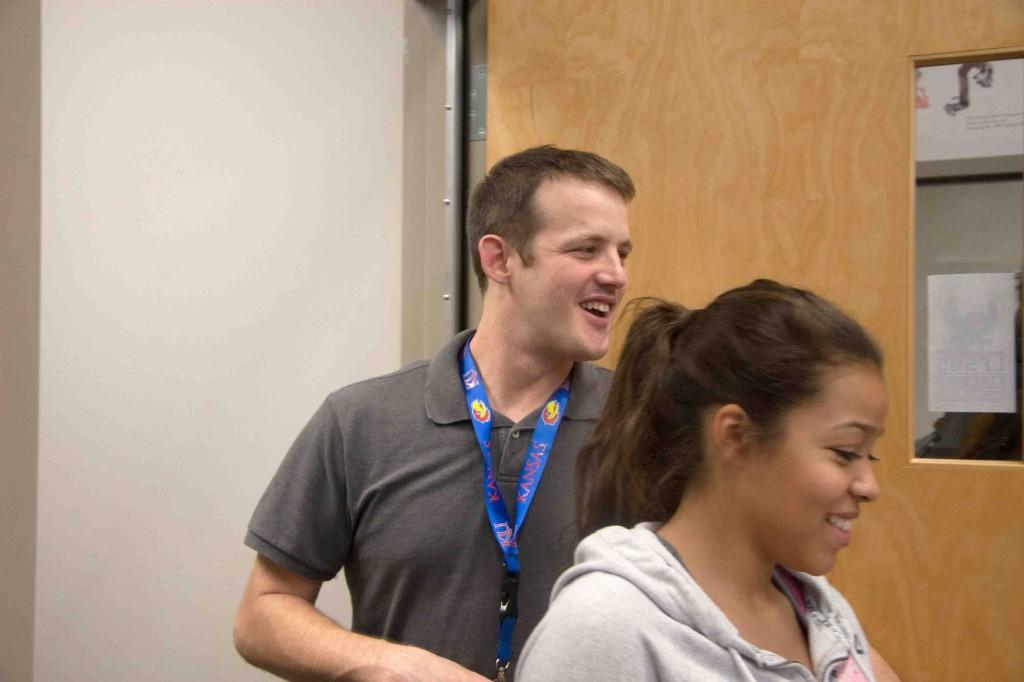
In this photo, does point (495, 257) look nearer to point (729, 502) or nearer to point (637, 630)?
point (729, 502)

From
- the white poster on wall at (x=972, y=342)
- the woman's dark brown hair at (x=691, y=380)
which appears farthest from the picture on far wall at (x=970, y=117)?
the woman's dark brown hair at (x=691, y=380)

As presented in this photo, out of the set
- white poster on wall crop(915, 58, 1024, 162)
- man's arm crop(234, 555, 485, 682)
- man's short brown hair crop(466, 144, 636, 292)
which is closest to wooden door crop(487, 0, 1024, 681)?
white poster on wall crop(915, 58, 1024, 162)

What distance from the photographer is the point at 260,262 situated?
2.51 metres

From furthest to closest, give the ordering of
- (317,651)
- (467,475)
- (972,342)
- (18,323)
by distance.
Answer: (18,323) → (972,342) → (467,475) → (317,651)

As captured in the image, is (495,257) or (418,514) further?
(495,257)

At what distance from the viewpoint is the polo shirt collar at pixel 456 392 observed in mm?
1623

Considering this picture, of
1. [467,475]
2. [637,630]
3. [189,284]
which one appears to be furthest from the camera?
[189,284]

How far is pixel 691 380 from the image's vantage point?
1.17 m

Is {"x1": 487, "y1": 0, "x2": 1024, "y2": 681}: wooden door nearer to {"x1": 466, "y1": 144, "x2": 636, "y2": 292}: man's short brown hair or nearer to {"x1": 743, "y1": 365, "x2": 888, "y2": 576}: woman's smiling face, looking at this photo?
{"x1": 466, "y1": 144, "x2": 636, "y2": 292}: man's short brown hair

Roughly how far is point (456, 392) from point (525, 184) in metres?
0.42

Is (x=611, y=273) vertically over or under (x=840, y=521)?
over

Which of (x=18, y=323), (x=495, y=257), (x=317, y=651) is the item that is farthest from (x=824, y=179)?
(x=18, y=323)

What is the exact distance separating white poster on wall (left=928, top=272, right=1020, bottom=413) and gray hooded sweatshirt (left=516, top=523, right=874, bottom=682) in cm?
103

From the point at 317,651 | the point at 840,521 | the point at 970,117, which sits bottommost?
the point at 317,651
